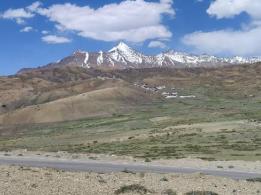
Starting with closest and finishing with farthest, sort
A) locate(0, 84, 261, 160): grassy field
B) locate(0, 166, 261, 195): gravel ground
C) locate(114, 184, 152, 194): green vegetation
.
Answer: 1. locate(0, 166, 261, 195): gravel ground
2. locate(114, 184, 152, 194): green vegetation
3. locate(0, 84, 261, 160): grassy field

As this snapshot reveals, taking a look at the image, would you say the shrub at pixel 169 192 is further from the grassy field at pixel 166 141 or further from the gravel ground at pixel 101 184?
the grassy field at pixel 166 141

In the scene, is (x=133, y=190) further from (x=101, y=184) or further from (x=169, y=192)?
(x=101, y=184)

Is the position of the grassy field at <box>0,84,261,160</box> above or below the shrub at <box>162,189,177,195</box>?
below

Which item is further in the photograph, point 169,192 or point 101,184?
point 101,184

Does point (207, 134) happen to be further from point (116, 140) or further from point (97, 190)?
point (97, 190)

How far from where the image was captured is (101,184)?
91.1 ft

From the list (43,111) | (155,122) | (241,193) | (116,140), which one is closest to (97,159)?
(241,193)

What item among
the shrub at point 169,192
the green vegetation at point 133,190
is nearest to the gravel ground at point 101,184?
the shrub at point 169,192

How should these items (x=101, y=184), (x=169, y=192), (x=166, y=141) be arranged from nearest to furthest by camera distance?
1. (x=169, y=192)
2. (x=101, y=184)
3. (x=166, y=141)

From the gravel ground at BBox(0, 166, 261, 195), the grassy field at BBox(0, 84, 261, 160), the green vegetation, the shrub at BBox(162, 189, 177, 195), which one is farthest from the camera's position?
the grassy field at BBox(0, 84, 261, 160)

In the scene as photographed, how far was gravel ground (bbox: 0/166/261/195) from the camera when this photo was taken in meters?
24.1

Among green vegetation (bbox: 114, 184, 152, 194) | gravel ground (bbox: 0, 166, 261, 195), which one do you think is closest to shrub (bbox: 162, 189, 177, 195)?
gravel ground (bbox: 0, 166, 261, 195)

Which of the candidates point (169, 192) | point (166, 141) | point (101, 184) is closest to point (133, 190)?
point (169, 192)

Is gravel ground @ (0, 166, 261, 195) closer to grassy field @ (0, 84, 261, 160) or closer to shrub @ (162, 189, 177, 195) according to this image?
shrub @ (162, 189, 177, 195)
